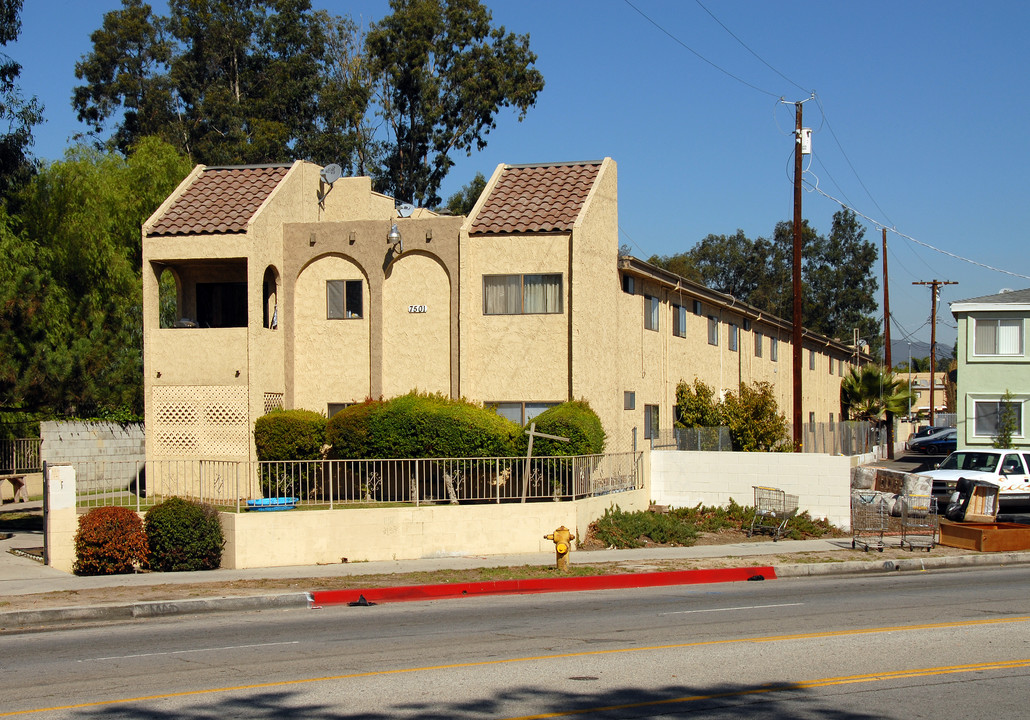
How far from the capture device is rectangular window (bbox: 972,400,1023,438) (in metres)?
36.7

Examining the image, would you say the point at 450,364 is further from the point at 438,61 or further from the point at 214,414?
the point at 438,61

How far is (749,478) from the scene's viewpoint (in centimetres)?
2412

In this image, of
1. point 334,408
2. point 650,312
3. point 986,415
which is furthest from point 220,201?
point 986,415

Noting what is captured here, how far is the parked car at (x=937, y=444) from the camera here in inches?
2106

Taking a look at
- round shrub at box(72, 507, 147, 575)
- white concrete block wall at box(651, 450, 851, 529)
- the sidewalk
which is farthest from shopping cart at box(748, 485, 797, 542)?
round shrub at box(72, 507, 147, 575)

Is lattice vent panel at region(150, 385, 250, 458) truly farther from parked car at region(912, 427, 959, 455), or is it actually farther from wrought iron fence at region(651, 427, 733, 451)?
parked car at region(912, 427, 959, 455)

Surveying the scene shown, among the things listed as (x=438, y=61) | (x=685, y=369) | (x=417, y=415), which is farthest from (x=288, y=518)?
(x=438, y=61)

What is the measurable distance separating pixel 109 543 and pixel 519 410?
9670 millimetres

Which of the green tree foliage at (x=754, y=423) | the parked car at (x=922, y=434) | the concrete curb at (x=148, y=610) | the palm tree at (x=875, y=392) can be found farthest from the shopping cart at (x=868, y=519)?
the parked car at (x=922, y=434)

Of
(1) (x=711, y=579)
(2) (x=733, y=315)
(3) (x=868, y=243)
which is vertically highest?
(3) (x=868, y=243)

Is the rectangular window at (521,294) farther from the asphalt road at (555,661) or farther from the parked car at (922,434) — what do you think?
the parked car at (922,434)

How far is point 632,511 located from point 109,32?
4658 centimetres

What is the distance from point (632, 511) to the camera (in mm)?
23141

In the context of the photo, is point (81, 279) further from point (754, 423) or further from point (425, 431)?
point (754, 423)
